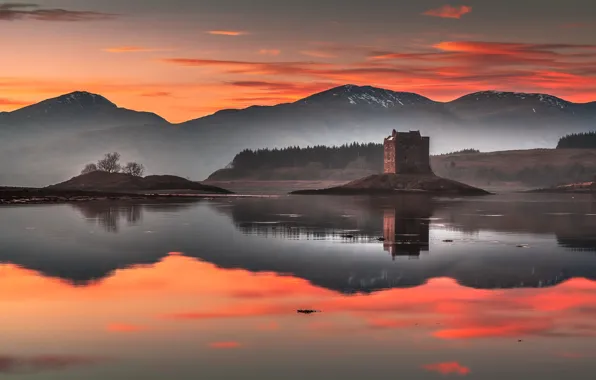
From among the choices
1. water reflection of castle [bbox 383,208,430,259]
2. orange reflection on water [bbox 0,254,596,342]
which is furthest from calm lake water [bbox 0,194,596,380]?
water reflection of castle [bbox 383,208,430,259]

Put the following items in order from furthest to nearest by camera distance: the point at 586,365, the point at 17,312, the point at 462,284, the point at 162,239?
the point at 162,239
the point at 462,284
the point at 17,312
the point at 586,365

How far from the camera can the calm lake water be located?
2200cm

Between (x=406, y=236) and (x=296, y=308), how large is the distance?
33.0 m

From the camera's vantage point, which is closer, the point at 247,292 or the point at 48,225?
the point at 247,292

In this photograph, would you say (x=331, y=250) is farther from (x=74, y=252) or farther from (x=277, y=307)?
(x=277, y=307)

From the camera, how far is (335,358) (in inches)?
892

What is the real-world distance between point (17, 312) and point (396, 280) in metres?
15.6

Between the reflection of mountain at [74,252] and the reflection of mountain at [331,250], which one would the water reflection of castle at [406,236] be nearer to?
the reflection of mountain at [331,250]

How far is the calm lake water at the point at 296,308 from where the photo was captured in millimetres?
22000

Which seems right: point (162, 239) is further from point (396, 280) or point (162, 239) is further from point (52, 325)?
point (52, 325)

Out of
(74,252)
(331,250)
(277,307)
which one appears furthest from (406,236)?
(277,307)

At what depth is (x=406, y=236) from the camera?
62.3m

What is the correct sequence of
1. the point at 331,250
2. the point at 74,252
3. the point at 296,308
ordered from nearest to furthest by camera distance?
the point at 296,308, the point at 74,252, the point at 331,250

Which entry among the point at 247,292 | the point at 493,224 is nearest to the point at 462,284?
the point at 247,292
